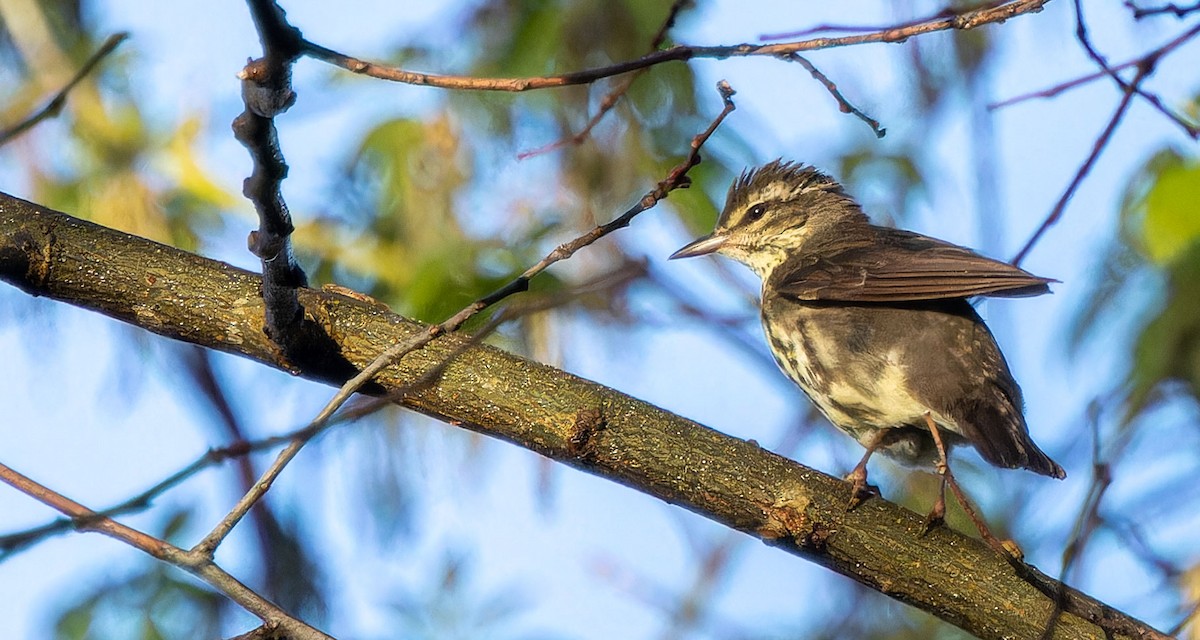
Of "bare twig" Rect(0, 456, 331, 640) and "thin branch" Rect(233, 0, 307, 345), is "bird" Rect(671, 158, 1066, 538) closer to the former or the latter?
"thin branch" Rect(233, 0, 307, 345)

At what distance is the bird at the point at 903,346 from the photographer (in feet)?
12.9

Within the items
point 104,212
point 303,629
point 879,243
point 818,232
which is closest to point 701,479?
point 303,629

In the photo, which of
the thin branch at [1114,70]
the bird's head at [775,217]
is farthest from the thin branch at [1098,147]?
the bird's head at [775,217]

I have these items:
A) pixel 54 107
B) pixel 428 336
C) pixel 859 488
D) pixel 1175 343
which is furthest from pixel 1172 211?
pixel 54 107

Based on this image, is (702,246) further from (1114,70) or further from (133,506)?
(133,506)

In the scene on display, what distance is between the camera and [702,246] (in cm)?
512

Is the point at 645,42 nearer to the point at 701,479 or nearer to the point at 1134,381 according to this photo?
the point at 701,479

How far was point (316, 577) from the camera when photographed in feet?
16.6

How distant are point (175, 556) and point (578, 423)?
3.75 ft

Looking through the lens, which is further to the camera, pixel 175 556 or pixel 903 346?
pixel 903 346

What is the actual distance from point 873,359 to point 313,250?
2.15 metres

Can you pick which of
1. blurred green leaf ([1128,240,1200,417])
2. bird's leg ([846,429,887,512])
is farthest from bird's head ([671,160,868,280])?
bird's leg ([846,429,887,512])

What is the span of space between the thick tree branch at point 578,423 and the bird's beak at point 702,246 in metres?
1.90

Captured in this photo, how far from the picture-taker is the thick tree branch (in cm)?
306
